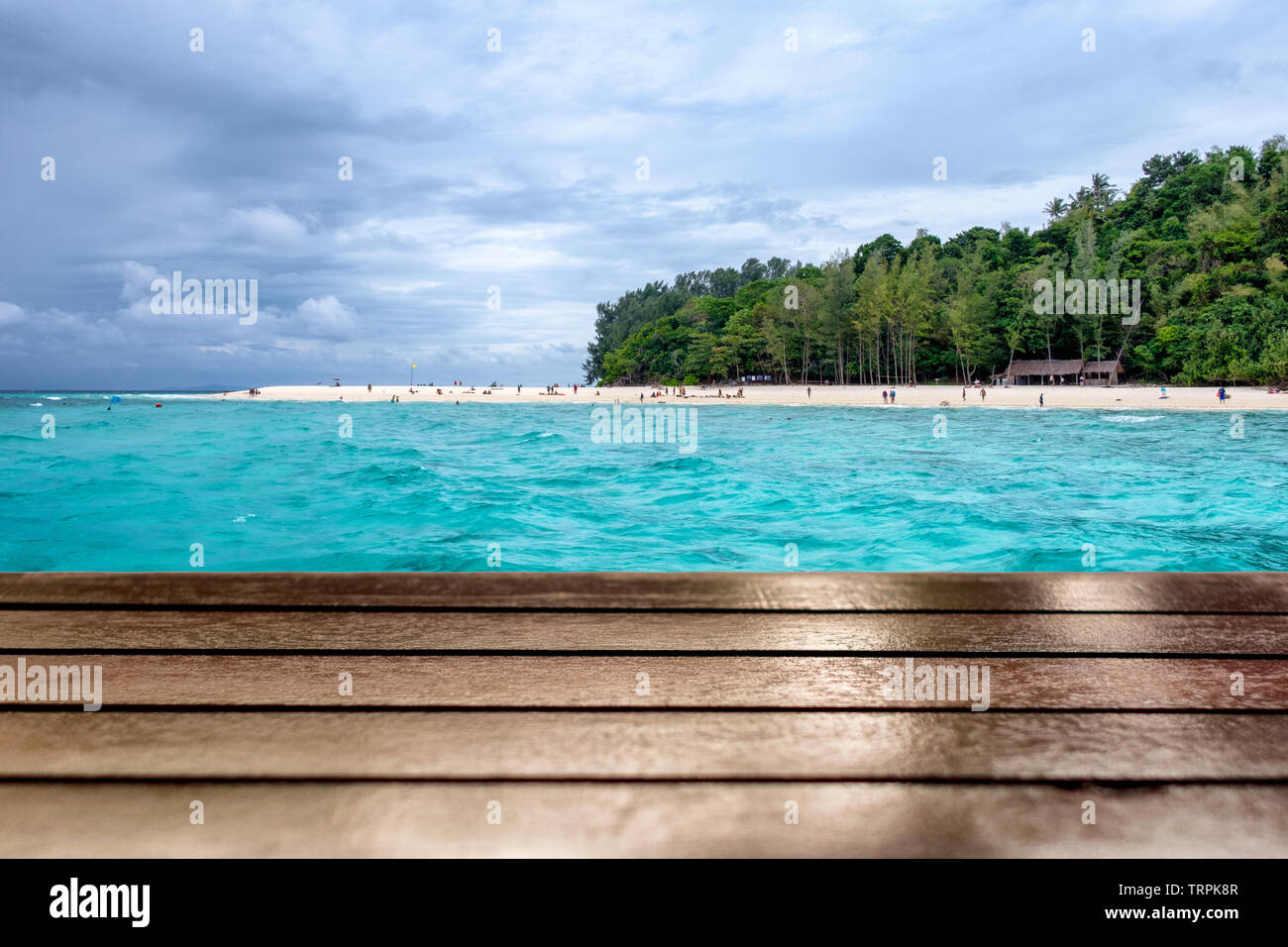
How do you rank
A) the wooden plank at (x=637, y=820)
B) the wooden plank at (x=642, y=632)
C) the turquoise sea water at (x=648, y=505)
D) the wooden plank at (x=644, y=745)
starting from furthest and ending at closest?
the turquoise sea water at (x=648, y=505), the wooden plank at (x=642, y=632), the wooden plank at (x=644, y=745), the wooden plank at (x=637, y=820)

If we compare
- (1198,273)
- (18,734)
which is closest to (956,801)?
(18,734)

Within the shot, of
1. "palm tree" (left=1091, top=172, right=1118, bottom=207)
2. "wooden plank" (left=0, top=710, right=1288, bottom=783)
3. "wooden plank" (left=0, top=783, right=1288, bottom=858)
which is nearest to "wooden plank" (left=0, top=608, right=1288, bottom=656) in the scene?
"wooden plank" (left=0, top=710, right=1288, bottom=783)

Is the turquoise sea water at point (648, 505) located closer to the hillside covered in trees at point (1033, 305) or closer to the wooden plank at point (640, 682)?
the wooden plank at point (640, 682)

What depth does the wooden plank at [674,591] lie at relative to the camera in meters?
1.73

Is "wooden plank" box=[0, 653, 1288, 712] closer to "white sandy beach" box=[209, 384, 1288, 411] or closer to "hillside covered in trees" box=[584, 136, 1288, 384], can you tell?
"white sandy beach" box=[209, 384, 1288, 411]

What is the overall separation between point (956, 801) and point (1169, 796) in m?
0.39

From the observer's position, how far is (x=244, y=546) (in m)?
9.67

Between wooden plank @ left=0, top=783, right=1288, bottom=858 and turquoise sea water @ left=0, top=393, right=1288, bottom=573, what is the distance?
6.59 metres

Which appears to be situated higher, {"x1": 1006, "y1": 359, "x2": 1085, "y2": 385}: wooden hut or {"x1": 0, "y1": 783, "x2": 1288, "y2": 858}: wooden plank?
{"x1": 1006, "y1": 359, "x2": 1085, "y2": 385}: wooden hut

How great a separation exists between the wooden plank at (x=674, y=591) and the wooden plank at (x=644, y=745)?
0.32 m

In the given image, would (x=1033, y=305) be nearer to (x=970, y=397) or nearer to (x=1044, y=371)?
(x=1044, y=371)

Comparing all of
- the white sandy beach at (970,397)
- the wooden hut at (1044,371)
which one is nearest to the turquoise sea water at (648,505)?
the white sandy beach at (970,397)

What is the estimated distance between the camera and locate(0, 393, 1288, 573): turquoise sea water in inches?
360
